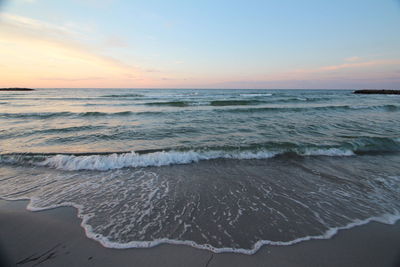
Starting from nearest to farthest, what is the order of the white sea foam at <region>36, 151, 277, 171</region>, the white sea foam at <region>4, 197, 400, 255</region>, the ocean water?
the white sea foam at <region>4, 197, 400, 255</region> → the ocean water → the white sea foam at <region>36, 151, 277, 171</region>

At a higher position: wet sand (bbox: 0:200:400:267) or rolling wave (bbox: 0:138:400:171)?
rolling wave (bbox: 0:138:400:171)

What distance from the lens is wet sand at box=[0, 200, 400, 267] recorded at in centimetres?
231

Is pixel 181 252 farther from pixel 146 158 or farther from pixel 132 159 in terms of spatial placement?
pixel 132 159

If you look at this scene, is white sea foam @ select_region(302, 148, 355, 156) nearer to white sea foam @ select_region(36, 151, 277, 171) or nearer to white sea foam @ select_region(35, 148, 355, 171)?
white sea foam @ select_region(35, 148, 355, 171)

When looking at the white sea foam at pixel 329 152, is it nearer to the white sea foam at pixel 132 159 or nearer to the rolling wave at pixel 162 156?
the rolling wave at pixel 162 156

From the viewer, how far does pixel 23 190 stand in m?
4.14

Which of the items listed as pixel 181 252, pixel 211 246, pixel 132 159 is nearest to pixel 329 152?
pixel 211 246

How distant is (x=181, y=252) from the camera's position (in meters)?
2.46

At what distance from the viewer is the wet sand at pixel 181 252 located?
231 centimetres

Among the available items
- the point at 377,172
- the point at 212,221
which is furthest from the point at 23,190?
the point at 377,172

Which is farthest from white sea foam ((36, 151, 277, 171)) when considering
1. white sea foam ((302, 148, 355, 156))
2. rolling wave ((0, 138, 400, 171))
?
white sea foam ((302, 148, 355, 156))

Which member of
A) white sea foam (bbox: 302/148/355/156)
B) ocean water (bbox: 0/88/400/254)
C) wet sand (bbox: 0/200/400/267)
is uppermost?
white sea foam (bbox: 302/148/355/156)

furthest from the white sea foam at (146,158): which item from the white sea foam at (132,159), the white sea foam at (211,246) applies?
the white sea foam at (211,246)

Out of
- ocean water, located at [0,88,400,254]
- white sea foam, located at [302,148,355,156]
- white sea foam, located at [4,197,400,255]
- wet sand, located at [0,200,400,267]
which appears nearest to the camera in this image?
wet sand, located at [0,200,400,267]
